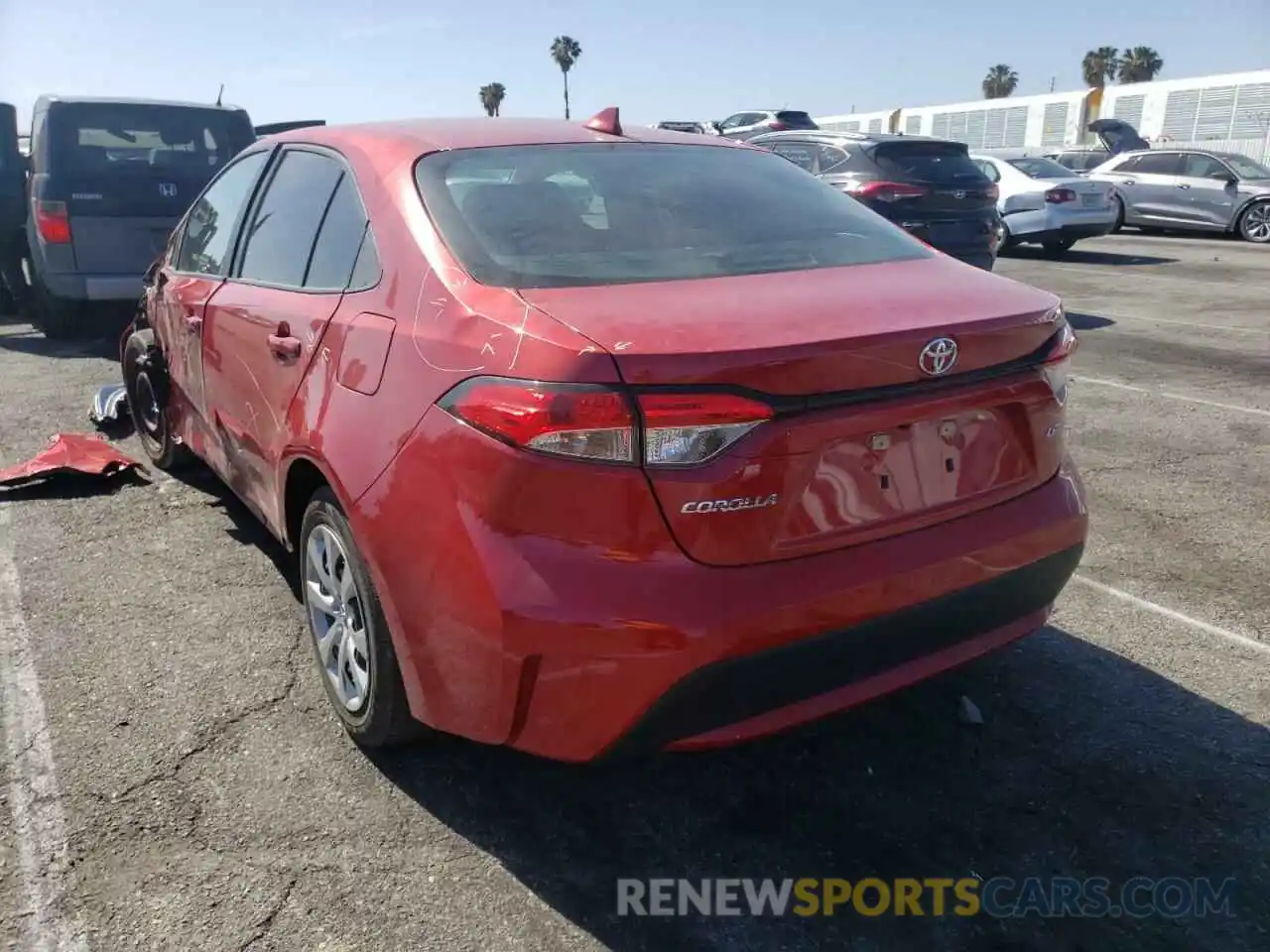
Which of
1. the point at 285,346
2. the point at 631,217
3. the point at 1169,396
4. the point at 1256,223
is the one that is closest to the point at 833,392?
the point at 631,217

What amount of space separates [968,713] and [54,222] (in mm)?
7954

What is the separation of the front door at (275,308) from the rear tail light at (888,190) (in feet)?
22.7

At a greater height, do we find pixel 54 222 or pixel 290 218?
pixel 290 218

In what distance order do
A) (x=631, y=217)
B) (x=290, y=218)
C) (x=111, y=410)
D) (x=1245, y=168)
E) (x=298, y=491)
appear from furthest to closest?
(x=1245, y=168) < (x=111, y=410) < (x=290, y=218) < (x=298, y=491) < (x=631, y=217)

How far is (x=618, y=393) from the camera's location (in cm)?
205

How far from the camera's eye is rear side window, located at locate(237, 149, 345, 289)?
10.6 ft

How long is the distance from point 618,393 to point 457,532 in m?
0.47

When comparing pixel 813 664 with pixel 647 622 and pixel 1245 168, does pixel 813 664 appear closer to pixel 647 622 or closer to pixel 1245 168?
pixel 647 622

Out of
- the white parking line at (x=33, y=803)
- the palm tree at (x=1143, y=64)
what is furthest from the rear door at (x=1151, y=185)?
the palm tree at (x=1143, y=64)

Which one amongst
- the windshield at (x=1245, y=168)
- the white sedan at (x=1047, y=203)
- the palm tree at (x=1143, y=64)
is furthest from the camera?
the palm tree at (x=1143, y=64)

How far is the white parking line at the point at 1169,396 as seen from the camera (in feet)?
21.5

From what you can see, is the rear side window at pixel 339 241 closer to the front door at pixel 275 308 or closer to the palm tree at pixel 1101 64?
the front door at pixel 275 308

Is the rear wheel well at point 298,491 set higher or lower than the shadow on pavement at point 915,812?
higher

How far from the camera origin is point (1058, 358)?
2596 millimetres
